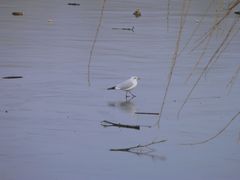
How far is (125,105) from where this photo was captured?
874 centimetres

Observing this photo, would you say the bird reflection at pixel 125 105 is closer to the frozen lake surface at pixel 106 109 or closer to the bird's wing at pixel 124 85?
the frozen lake surface at pixel 106 109

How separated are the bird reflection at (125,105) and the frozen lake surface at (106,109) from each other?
0.5 inches

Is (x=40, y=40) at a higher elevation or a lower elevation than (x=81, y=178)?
higher

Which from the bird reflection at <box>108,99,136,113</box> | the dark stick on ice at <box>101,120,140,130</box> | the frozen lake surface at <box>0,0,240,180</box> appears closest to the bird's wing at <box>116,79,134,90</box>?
the frozen lake surface at <box>0,0,240,180</box>

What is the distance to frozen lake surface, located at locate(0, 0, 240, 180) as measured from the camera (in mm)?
5863

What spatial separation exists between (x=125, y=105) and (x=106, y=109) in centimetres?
51

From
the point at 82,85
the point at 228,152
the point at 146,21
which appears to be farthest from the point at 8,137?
the point at 146,21

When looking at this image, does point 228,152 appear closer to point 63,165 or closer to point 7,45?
point 63,165

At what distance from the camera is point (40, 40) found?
14711mm

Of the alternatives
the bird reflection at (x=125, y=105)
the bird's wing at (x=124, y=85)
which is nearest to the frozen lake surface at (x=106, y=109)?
the bird reflection at (x=125, y=105)

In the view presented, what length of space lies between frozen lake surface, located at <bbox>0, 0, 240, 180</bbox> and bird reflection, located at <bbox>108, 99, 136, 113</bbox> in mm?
13

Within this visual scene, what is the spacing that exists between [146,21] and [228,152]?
1322 centimetres

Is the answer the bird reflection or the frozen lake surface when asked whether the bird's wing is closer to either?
the frozen lake surface

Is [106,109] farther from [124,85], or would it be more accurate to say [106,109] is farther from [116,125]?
[124,85]
